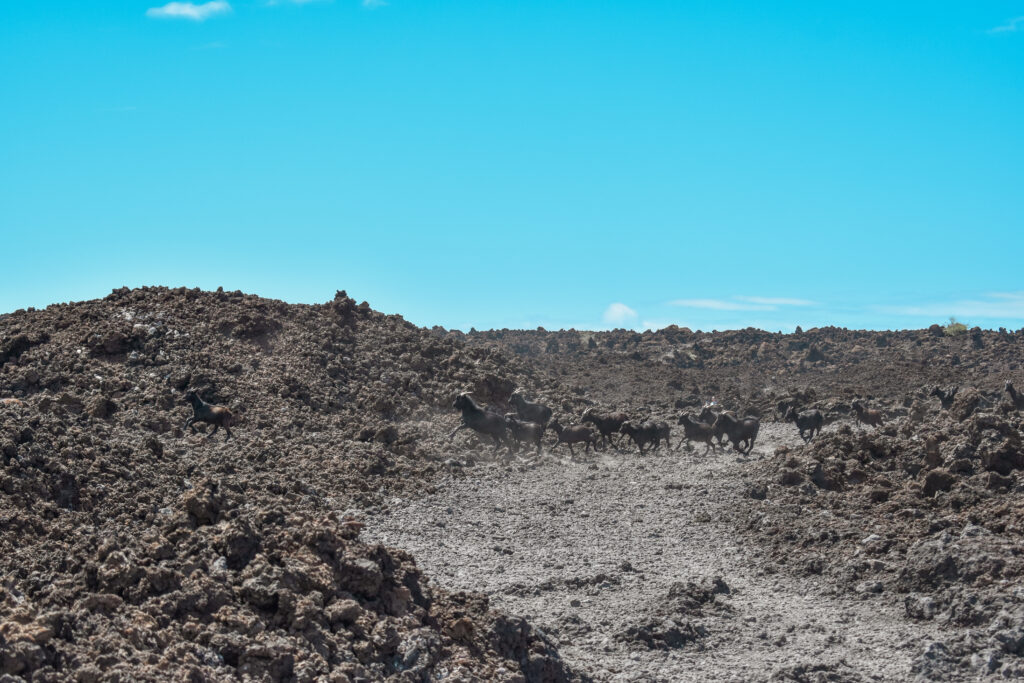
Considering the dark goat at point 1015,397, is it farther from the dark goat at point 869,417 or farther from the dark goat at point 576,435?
the dark goat at point 576,435

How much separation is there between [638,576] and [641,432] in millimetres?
11748

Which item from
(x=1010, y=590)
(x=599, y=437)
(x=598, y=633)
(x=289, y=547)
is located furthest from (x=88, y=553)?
(x=599, y=437)

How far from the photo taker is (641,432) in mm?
25688

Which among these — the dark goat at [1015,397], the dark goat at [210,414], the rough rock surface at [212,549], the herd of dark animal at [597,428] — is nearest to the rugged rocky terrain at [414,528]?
the rough rock surface at [212,549]

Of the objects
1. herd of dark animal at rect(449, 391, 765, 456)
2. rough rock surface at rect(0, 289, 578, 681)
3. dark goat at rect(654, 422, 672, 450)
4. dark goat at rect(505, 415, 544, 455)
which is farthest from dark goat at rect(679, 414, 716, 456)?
rough rock surface at rect(0, 289, 578, 681)

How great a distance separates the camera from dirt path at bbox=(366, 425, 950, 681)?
11.1 meters

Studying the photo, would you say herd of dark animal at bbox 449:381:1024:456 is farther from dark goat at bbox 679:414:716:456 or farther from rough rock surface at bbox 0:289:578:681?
rough rock surface at bbox 0:289:578:681

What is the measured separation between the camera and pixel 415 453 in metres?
22.4

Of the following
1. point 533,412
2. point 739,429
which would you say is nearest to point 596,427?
point 533,412

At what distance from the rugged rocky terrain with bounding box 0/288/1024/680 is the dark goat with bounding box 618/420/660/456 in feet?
1.93

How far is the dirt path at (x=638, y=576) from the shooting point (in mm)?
11055

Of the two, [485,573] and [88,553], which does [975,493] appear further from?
[88,553]

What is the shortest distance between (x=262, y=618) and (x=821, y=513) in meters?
10.0

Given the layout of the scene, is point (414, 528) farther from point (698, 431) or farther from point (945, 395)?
point (945, 395)
